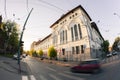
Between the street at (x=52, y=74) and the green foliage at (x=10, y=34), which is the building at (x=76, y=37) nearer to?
the street at (x=52, y=74)

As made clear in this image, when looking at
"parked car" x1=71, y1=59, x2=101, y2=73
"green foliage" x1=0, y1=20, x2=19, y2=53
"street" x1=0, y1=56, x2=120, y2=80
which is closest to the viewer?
"street" x1=0, y1=56, x2=120, y2=80

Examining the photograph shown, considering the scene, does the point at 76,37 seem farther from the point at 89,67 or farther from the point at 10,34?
the point at 10,34

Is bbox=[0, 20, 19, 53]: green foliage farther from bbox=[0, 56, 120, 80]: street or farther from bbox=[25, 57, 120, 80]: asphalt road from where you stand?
bbox=[25, 57, 120, 80]: asphalt road

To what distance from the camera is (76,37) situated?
4203cm

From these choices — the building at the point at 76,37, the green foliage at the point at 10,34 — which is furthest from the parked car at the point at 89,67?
the green foliage at the point at 10,34

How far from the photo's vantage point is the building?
38419 millimetres

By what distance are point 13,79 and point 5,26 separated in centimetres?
6154

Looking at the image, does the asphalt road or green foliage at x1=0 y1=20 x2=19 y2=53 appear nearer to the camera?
the asphalt road

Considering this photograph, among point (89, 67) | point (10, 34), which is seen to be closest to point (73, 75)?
point (89, 67)

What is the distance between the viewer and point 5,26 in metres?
72.3

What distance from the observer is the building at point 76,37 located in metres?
38.4

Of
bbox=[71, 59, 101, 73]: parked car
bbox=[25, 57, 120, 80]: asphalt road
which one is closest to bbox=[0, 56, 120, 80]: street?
bbox=[25, 57, 120, 80]: asphalt road

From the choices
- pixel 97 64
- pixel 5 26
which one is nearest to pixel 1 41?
pixel 5 26

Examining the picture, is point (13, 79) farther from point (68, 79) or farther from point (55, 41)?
point (55, 41)
